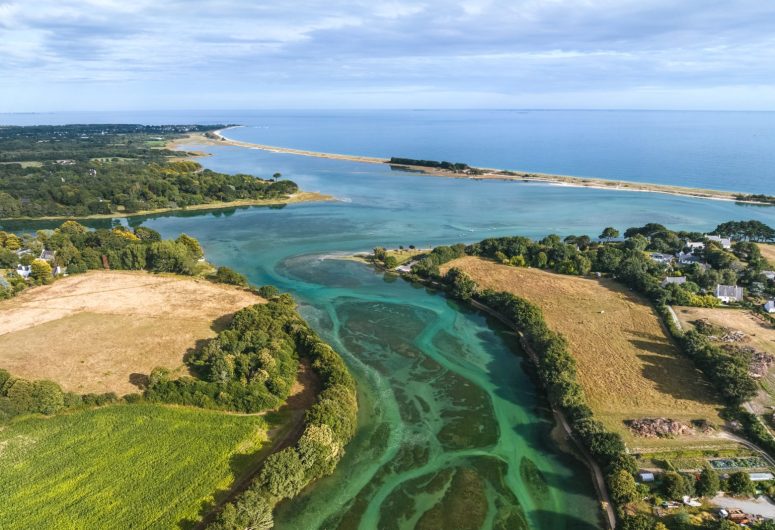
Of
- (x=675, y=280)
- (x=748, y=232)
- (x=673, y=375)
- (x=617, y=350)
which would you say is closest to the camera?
(x=673, y=375)

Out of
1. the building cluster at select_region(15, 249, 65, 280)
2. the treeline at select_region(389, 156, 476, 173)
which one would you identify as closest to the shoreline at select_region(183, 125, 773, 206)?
the treeline at select_region(389, 156, 476, 173)

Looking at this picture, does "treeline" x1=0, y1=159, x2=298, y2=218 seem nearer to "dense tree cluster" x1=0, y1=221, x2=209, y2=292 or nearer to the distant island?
the distant island

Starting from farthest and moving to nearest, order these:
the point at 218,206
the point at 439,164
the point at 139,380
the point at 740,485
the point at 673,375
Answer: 1. the point at 439,164
2. the point at 218,206
3. the point at 673,375
4. the point at 139,380
5. the point at 740,485

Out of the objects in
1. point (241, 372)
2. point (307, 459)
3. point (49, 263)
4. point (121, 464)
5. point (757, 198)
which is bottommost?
point (121, 464)

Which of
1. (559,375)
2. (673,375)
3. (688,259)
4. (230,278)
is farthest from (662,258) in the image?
(230,278)

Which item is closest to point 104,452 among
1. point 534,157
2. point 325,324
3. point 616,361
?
point 325,324

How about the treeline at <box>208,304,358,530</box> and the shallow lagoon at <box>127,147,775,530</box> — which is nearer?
the treeline at <box>208,304,358,530</box>

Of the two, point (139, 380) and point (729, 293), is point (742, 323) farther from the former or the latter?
point (139, 380)

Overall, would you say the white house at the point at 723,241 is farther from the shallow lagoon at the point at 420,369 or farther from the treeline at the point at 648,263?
the shallow lagoon at the point at 420,369

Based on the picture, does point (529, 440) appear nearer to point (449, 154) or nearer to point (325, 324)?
point (325, 324)
